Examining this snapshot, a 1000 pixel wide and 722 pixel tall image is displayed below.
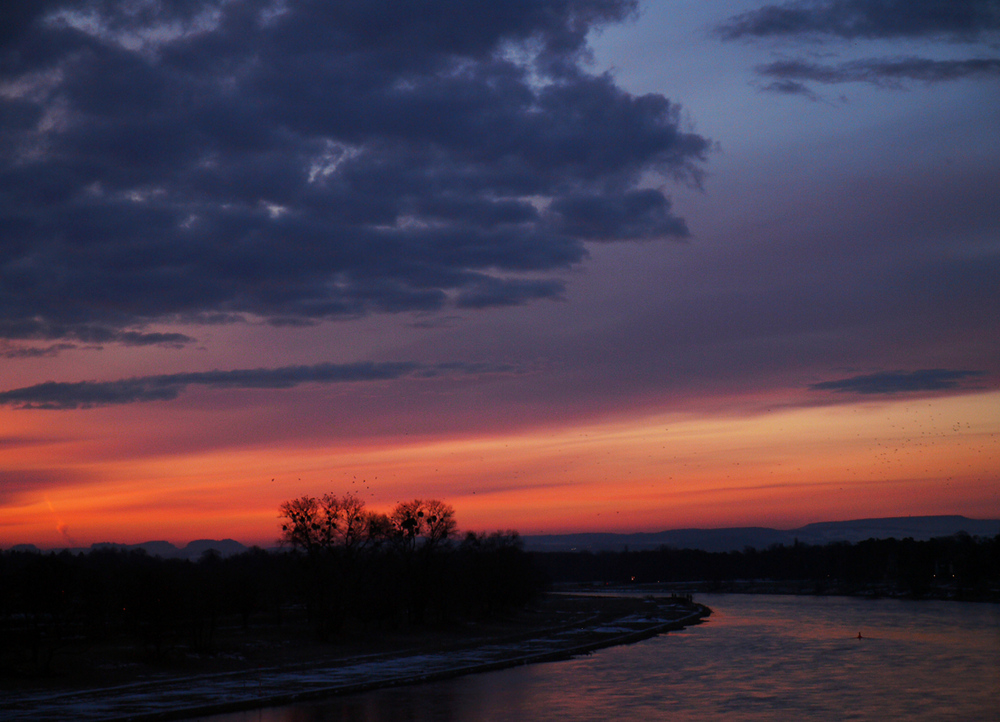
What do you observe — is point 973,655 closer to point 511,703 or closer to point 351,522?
point 511,703

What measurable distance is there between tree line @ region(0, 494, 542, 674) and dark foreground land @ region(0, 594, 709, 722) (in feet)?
7.82

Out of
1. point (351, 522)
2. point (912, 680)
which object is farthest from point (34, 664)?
point (912, 680)

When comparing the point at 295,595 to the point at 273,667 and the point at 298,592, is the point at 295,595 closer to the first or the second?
the point at 298,592

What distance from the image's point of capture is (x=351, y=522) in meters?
93.0

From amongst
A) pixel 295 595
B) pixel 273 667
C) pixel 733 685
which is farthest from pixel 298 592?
pixel 733 685

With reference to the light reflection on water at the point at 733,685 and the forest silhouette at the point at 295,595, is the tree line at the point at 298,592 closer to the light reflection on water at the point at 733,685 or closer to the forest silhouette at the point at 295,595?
the forest silhouette at the point at 295,595

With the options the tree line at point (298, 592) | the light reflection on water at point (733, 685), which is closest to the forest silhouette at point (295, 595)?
the tree line at point (298, 592)

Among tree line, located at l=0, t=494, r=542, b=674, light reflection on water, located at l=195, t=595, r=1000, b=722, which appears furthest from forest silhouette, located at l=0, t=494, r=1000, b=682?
light reflection on water, located at l=195, t=595, r=1000, b=722

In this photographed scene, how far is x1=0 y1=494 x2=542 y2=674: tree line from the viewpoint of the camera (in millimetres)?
60844

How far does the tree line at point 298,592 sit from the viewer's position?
60844 mm

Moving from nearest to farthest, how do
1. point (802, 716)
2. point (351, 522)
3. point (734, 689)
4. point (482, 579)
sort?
point (802, 716) → point (734, 689) → point (351, 522) → point (482, 579)

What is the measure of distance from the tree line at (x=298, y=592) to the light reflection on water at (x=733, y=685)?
73.0 ft

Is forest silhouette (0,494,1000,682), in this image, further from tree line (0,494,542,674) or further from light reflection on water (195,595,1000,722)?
light reflection on water (195,595,1000,722)

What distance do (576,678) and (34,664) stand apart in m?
34.7
